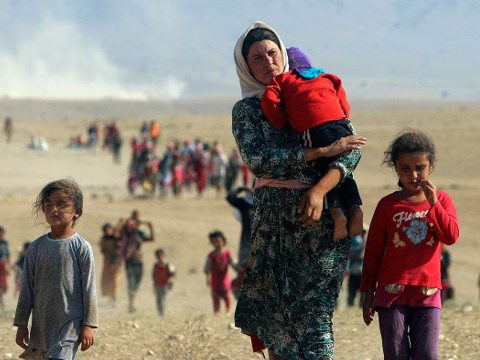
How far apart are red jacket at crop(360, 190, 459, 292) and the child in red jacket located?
0.20 meters

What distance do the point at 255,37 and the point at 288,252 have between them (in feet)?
3.38

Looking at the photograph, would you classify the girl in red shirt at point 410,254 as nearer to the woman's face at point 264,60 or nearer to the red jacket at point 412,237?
the red jacket at point 412,237

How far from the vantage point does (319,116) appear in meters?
3.53

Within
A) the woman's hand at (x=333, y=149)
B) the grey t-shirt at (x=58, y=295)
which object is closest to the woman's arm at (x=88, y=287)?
the grey t-shirt at (x=58, y=295)

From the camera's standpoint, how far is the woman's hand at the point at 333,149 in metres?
3.50

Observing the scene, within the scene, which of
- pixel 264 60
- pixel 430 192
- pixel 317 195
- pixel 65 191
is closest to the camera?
pixel 317 195

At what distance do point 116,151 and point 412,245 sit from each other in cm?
2552

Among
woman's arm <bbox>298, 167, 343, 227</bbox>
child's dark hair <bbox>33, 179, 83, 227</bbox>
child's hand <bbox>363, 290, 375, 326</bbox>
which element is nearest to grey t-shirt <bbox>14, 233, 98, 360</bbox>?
child's dark hair <bbox>33, 179, 83, 227</bbox>

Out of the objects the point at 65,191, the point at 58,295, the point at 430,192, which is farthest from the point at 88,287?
the point at 430,192

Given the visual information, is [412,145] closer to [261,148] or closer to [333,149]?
[333,149]

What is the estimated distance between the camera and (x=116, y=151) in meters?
28.6

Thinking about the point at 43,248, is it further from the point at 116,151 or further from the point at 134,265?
the point at 116,151

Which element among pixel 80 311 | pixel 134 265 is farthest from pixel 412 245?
pixel 134 265

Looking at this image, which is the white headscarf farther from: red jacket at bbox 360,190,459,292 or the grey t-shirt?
the grey t-shirt
